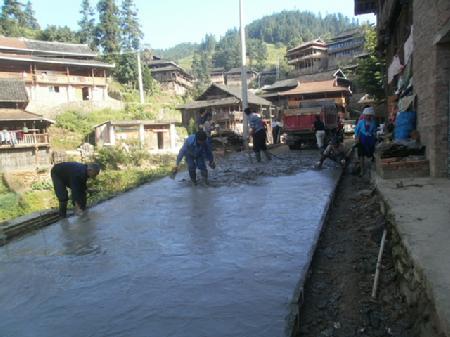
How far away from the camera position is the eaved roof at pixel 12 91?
34.8 meters

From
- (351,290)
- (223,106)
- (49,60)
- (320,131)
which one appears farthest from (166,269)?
(49,60)

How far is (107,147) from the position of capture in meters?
30.4

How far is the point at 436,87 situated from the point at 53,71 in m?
44.7

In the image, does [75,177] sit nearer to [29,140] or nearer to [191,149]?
[191,149]

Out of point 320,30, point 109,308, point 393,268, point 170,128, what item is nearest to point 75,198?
point 109,308

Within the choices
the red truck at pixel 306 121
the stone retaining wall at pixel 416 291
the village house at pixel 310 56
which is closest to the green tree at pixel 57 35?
the village house at pixel 310 56

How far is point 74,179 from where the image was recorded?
761 centimetres

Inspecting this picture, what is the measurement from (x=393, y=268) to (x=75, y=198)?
18.0ft

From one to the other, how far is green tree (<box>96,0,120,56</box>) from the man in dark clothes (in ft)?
179

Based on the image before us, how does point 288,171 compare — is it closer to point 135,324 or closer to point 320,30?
point 135,324

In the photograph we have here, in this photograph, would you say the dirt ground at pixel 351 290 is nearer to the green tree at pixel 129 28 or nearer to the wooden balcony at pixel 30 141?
the wooden balcony at pixel 30 141

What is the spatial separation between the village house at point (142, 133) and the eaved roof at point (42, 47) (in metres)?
12.4

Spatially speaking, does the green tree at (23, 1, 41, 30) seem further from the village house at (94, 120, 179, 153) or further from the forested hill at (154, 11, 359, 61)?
the forested hill at (154, 11, 359, 61)

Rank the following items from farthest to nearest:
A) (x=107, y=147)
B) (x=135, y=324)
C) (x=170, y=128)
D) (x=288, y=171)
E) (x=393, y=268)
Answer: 1. (x=170, y=128)
2. (x=107, y=147)
3. (x=288, y=171)
4. (x=393, y=268)
5. (x=135, y=324)
